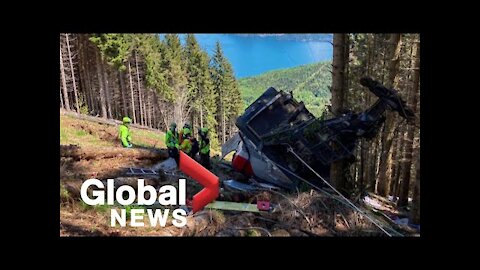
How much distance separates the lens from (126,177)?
21.4 ft

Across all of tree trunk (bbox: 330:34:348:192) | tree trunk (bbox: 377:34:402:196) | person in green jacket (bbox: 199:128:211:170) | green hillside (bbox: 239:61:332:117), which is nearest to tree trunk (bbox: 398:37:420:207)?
tree trunk (bbox: 377:34:402:196)

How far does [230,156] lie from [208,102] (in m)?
2.44

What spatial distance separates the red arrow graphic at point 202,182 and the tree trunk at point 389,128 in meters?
3.51

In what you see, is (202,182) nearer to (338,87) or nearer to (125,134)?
(125,134)

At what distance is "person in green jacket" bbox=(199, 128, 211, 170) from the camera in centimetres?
723

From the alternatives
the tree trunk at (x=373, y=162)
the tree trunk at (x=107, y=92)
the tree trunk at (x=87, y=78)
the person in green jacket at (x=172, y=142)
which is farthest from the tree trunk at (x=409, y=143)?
the tree trunk at (x=87, y=78)

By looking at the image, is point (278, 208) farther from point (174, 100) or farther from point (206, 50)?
point (174, 100)

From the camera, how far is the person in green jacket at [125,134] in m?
7.44

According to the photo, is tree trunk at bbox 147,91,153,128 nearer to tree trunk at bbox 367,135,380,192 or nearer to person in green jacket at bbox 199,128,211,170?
person in green jacket at bbox 199,128,211,170

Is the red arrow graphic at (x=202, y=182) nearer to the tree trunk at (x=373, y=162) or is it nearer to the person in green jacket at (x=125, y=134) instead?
the person in green jacket at (x=125, y=134)

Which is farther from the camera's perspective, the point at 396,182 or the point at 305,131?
the point at 396,182

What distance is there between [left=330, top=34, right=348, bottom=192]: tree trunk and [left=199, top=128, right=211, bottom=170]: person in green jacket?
192cm

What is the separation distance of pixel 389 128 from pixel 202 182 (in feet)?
12.6
